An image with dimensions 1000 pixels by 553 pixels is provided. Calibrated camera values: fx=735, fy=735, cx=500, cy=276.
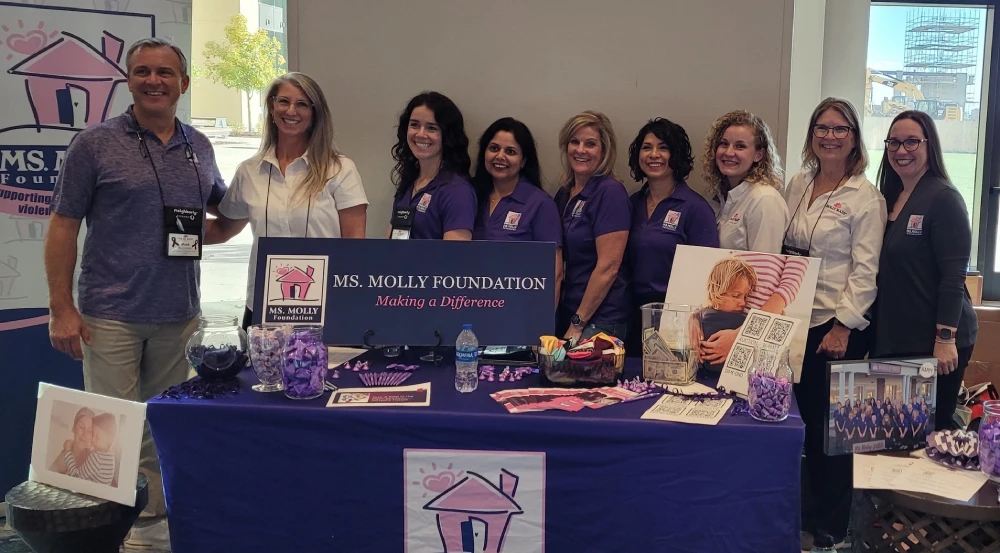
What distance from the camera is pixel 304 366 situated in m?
1.94

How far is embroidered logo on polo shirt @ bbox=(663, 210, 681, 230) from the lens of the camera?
2.63 metres

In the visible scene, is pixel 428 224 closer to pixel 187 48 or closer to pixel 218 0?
pixel 187 48

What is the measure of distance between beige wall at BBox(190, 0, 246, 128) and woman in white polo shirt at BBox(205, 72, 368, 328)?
0.83 meters

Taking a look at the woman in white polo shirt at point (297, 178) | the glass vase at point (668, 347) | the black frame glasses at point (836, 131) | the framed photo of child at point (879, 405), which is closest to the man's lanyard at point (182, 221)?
the woman in white polo shirt at point (297, 178)

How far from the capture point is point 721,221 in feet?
8.92

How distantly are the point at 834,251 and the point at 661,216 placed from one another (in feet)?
1.96

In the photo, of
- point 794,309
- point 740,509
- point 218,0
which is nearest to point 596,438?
point 740,509

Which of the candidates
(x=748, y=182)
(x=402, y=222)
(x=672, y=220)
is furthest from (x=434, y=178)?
(x=748, y=182)

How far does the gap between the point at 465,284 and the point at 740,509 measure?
980mm

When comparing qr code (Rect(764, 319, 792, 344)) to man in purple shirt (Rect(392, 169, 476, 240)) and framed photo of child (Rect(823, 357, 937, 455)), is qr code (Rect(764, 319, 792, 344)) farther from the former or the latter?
man in purple shirt (Rect(392, 169, 476, 240))

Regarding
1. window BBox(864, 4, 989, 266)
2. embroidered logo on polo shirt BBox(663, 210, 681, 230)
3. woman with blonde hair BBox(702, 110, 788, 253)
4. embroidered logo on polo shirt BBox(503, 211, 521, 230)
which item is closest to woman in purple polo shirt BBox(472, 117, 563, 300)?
embroidered logo on polo shirt BBox(503, 211, 521, 230)

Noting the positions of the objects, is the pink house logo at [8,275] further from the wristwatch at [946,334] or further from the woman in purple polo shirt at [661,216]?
the wristwatch at [946,334]

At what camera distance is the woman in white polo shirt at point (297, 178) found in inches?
98.8

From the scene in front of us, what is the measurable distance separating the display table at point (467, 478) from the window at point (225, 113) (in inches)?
52.0
